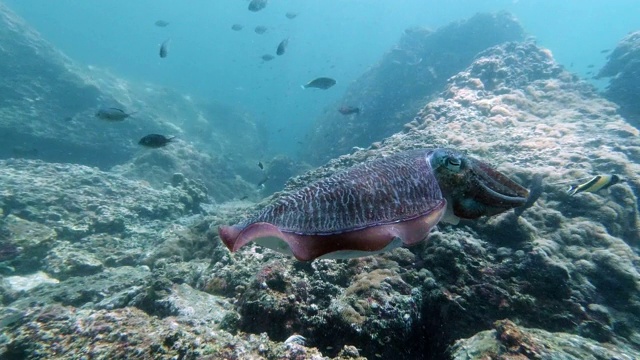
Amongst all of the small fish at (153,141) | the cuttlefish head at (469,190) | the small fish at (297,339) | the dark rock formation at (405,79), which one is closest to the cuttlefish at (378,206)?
the cuttlefish head at (469,190)

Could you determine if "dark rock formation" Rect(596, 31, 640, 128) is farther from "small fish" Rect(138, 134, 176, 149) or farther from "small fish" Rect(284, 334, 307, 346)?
"small fish" Rect(138, 134, 176, 149)

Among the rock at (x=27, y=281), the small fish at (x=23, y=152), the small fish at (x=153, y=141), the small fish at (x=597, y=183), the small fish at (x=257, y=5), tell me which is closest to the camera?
the small fish at (x=597, y=183)

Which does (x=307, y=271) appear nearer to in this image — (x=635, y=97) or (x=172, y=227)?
(x=172, y=227)

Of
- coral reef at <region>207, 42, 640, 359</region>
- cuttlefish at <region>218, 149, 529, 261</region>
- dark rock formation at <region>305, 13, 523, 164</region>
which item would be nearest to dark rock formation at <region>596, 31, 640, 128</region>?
dark rock formation at <region>305, 13, 523, 164</region>

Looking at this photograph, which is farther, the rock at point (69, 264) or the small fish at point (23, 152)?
the small fish at point (23, 152)

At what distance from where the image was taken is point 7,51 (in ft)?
55.8

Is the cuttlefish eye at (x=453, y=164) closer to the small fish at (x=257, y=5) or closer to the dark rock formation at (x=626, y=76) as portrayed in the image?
the small fish at (x=257, y=5)

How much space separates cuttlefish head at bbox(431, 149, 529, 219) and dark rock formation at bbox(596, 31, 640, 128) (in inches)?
520

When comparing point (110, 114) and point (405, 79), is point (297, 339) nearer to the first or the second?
point (110, 114)

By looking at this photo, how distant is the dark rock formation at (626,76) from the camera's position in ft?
39.5

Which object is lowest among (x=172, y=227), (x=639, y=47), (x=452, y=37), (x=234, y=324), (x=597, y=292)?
(x=234, y=324)

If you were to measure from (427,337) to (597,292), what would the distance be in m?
2.44

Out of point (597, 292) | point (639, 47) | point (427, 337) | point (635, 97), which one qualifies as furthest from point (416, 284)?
point (639, 47)

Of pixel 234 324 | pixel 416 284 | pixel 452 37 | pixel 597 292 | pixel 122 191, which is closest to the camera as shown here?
pixel 234 324
